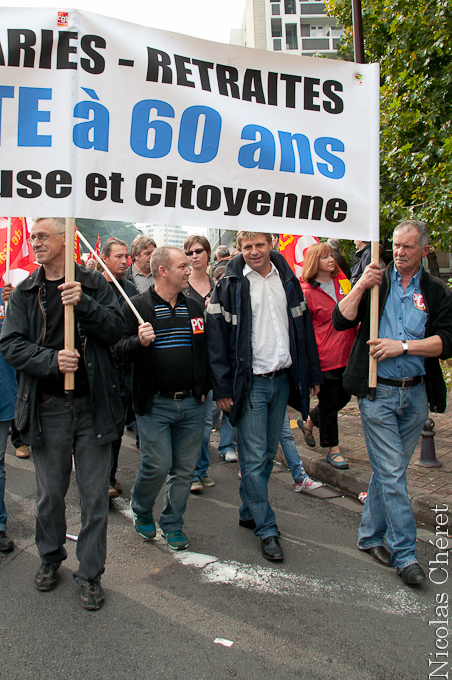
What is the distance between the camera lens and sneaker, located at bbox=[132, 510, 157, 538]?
3.91 meters

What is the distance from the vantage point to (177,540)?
3.77 metres

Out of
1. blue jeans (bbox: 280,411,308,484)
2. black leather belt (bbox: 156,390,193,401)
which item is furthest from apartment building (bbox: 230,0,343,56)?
black leather belt (bbox: 156,390,193,401)

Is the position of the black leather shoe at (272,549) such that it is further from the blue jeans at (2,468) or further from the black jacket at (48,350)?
the blue jeans at (2,468)

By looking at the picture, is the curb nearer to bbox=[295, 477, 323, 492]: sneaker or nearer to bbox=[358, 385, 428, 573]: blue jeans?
bbox=[295, 477, 323, 492]: sneaker

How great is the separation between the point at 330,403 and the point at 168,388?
81.8 inches

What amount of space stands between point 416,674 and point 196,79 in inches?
132

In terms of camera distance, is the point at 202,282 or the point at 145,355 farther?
the point at 202,282

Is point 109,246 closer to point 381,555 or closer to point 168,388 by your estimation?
point 168,388

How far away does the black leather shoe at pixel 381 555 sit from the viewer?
3.53 m

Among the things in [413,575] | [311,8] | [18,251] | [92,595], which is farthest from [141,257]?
[311,8]

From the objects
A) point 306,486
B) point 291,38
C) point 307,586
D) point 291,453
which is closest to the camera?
point 307,586

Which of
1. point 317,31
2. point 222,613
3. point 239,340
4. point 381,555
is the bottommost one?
point 222,613

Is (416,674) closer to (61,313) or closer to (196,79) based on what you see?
(61,313)

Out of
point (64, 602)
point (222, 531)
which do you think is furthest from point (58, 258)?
point (222, 531)
